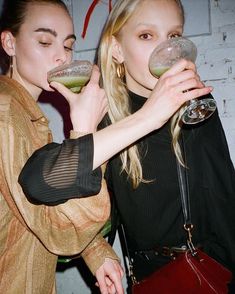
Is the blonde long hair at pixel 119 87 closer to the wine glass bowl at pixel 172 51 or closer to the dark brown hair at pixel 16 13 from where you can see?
the dark brown hair at pixel 16 13

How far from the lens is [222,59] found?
181 cm

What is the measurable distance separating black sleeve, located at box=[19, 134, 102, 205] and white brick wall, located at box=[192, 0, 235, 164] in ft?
4.32

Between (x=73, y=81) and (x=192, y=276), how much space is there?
0.90 metres

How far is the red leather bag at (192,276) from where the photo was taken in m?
1.16

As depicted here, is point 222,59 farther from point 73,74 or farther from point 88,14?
point 73,74

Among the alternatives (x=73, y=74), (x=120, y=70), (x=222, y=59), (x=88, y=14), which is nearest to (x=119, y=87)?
(x=120, y=70)

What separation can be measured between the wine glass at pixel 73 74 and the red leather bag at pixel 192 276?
817 millimetres

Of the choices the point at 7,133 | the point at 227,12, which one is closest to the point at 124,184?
the point at 7,133

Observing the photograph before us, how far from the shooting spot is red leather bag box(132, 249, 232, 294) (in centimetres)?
116

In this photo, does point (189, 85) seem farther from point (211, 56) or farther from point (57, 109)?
point (57, 109)

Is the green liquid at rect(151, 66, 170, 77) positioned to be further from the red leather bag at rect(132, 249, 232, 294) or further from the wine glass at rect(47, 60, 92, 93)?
the red leather bag at rect(132, 249, 232, 294)

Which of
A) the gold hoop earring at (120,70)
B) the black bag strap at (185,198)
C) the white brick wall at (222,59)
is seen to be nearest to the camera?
the black bag strap at (185,198)

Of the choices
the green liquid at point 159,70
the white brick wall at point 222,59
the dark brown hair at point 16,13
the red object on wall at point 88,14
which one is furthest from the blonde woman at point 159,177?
the red object on wall at point 88,14

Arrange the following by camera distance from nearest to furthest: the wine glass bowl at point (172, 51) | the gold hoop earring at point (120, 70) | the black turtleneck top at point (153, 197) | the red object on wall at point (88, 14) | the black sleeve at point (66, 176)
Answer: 1. the black sleeve at point (66, 176)
2. the wine glass bowl at point (172, 51)
3. the black turtleneck top at point (153, 197)
4. the gold hoop earring at point (120, 70)
5. the red object on wall at point (88, 14)
